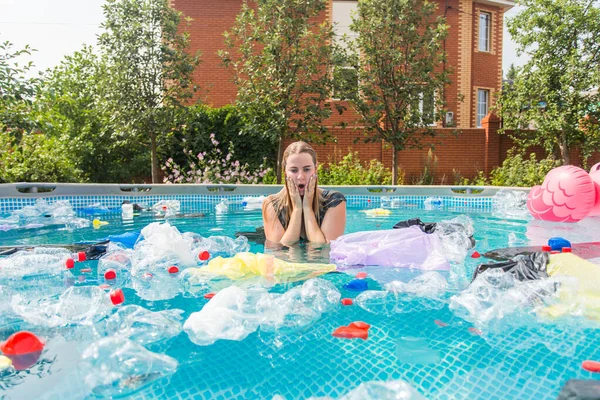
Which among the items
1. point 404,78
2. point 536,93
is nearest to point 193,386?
point 404,78

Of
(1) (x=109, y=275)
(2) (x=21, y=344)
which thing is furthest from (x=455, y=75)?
(2) (x=21, y=344)

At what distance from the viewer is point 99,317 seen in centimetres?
267

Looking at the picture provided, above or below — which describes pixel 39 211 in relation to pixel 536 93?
below

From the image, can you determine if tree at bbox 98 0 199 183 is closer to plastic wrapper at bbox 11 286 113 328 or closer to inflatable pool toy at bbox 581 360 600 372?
plastic wrapper at bbox 11 286 113 328

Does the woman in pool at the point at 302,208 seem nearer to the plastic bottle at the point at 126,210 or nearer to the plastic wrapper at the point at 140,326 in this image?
the plastic wrapper at the point at 140,326

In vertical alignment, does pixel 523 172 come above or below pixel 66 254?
above

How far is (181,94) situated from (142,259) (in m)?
7.26

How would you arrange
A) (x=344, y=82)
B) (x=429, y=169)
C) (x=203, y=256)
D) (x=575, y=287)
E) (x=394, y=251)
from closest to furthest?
(x=575, y=287)
(x=394, y=251)
(x=203, y=256)
(x=344, y=82)
(x=429, y=169)

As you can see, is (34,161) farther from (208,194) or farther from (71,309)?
(71,309)

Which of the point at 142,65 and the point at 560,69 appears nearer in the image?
the point at 142,65

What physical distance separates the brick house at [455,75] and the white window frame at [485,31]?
36 millimetres

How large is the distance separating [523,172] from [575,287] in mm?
11105

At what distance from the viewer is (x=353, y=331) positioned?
251 centimetres

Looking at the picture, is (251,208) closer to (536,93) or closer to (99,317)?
(99,317)
